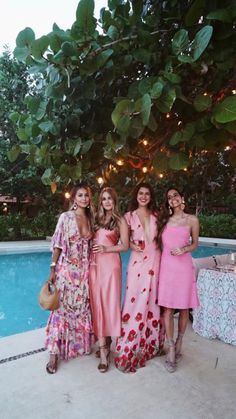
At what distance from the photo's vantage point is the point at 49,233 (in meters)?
15.0

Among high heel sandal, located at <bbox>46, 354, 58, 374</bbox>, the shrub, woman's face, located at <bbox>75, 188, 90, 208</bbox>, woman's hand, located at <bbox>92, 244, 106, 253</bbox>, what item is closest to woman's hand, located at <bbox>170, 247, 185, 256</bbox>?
woman's hand, located at <bbox>92, 244, 106, 253</bbox>

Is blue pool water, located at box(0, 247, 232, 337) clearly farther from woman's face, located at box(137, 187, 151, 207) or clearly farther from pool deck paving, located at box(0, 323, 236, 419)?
woman's face, located at box(137, 187, 151, 207)

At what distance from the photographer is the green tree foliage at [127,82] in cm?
118

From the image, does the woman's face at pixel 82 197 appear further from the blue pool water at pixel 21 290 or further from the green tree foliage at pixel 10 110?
the green tree foliage at pixel 10 110

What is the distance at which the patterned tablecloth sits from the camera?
375 centimetres

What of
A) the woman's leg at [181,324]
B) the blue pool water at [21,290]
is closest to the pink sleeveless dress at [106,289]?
the woman's leg at [181,324]

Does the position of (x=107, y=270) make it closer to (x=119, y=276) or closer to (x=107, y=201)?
(x=119, y=276)

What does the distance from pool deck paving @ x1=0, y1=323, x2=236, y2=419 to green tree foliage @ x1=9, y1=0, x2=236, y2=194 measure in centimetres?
169

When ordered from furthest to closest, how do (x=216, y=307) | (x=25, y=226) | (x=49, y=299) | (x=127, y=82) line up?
(x=25, y=226), (x=216, y=307), (x=49, y=299), (x=127, y=82)

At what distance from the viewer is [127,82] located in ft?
5.77

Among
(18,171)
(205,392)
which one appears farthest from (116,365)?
(18,171)

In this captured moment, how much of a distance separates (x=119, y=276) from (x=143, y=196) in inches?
31.4

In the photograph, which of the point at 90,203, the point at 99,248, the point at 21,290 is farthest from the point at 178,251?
the point at 21,290

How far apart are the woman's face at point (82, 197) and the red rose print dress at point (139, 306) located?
1.40 ft
